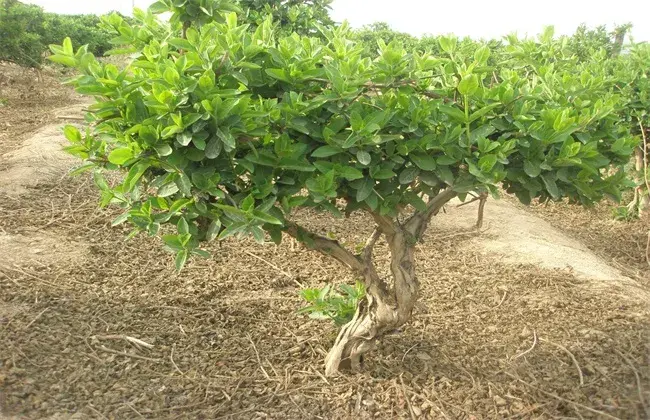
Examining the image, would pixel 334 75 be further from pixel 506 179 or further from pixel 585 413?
pixel 585 413

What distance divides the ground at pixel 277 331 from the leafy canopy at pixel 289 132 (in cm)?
63

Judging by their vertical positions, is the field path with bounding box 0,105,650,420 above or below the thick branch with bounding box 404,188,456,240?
below

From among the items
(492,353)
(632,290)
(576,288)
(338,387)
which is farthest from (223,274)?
(632,290)

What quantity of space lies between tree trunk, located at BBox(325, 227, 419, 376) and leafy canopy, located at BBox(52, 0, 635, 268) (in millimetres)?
359

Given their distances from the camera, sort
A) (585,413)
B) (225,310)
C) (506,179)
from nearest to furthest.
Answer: (506,179) < (585,413) < (225,310)

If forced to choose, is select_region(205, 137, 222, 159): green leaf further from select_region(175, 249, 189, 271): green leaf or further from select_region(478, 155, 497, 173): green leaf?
select_region(478, 155, 497, 173): green leaf

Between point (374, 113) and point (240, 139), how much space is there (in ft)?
1.50

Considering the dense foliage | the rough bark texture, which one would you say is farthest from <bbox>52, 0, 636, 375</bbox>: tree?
the dense foliage

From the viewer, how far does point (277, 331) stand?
3.28m

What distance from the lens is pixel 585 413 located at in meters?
2.60

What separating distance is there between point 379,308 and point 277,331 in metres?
0.80

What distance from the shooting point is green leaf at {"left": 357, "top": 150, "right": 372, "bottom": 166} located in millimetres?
1988

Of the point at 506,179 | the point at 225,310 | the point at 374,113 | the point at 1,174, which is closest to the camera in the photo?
the point at 374,113

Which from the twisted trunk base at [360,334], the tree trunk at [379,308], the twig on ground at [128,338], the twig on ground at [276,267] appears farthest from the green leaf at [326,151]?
the twig on ground at [276,267]
